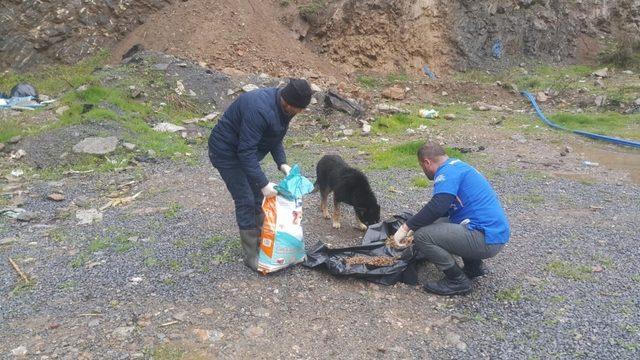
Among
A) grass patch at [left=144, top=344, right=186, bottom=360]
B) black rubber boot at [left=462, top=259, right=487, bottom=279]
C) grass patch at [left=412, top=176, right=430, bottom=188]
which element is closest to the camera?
grass patch at [left=144, top=344, right=186, bottom=360]

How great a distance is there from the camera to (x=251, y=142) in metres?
4.15

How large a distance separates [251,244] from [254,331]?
1.01 metres

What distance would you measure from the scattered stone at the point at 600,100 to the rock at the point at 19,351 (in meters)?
14.7

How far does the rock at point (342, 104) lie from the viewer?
12453 mm

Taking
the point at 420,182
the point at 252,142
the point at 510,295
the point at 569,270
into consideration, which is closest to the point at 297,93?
the point at 252,142

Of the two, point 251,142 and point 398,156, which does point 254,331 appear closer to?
point 251,142

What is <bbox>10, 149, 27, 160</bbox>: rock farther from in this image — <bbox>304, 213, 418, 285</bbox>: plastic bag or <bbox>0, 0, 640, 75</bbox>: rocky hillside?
<bbox>0, 0, 640, 75</bbox>: rocky hillside

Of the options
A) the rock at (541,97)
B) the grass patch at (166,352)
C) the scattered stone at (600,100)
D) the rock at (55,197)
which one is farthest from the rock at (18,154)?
the scattered stone at (600,100)

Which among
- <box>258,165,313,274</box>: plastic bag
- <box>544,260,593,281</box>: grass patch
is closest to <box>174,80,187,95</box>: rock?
<box>258,165,313,274</box>: plastic bag

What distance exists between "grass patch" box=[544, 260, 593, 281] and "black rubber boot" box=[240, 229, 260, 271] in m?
2.83

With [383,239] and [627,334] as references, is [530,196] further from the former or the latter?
[627,334]

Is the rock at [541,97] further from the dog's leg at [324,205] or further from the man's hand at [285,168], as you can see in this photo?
the man's hand at [285,168]

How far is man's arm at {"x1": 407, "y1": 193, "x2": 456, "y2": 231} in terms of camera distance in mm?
4145

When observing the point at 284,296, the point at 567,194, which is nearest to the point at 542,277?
the point at 284,296
